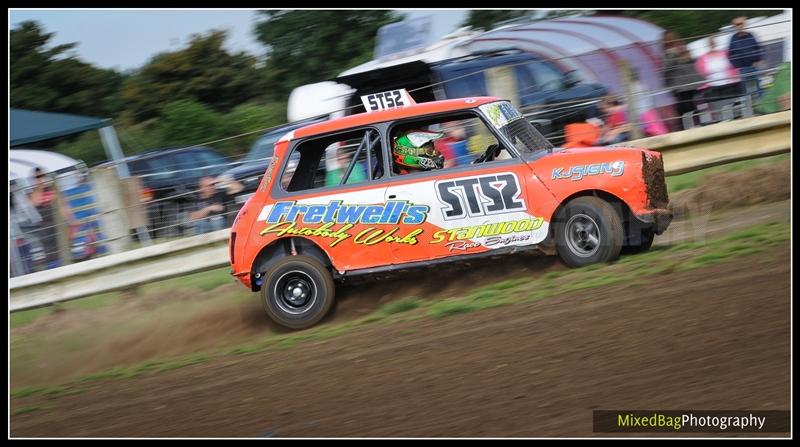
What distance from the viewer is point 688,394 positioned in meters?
5.04

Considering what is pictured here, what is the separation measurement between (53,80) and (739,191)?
61.2 ft

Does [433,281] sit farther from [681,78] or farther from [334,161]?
[681,78]

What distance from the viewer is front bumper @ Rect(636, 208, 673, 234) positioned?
7.29 metres

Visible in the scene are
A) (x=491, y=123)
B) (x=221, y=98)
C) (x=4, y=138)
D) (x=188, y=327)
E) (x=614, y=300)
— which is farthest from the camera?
(x=221, y=98)

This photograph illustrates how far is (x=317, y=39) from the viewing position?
21.8 meters

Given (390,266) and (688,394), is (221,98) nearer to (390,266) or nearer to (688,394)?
(390,266)

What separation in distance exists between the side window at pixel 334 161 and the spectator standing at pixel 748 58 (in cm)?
480

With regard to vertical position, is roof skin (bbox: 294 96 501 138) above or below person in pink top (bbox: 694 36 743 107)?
above

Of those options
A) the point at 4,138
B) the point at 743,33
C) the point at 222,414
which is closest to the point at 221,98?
the point at 4,138

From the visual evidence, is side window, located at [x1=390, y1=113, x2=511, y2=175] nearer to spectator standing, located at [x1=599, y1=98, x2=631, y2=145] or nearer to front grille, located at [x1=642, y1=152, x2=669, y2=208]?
front grille, located at [x1=642, y1=152, x2=669, y2=208]

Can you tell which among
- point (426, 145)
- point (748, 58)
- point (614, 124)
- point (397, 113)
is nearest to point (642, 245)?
point (426, 145)

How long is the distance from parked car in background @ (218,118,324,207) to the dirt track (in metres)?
3.97

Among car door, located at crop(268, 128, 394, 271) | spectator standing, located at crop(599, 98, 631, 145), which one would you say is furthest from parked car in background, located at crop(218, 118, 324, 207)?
spectator standing, located at crop(599, 98, 631, 145)

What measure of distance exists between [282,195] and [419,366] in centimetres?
239
